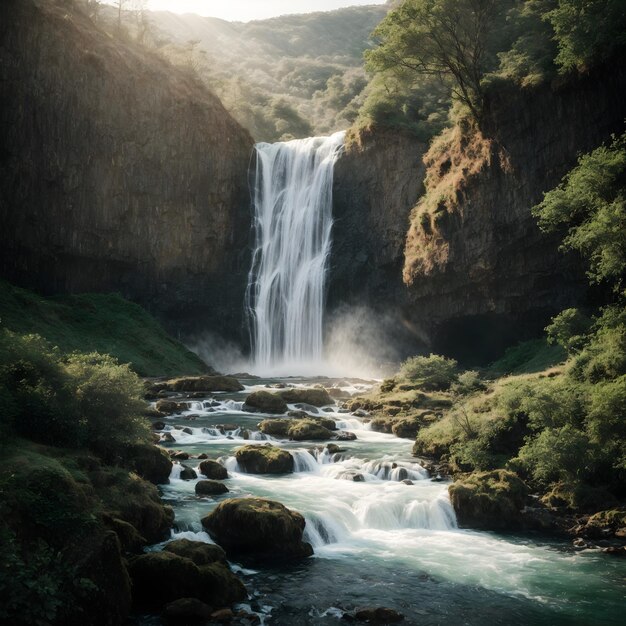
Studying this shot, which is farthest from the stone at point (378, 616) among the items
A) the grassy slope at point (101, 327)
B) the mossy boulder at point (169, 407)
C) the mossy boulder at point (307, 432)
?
the grassy slope at point (101, 327)

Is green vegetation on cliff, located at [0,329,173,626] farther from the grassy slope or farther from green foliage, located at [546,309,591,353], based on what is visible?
the grassy slope

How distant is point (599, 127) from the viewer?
36.2 m

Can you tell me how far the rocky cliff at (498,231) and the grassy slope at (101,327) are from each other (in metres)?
17.5

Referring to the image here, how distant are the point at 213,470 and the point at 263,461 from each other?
1.91 meters

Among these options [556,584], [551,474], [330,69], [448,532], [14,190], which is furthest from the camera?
[330,69]

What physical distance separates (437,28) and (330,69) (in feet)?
408

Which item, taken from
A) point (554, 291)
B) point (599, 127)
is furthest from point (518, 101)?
point (554, 291)

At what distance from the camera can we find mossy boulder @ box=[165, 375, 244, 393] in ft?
124

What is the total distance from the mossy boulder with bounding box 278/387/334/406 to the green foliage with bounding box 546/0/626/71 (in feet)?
76.7

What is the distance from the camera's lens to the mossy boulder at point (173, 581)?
11469 millimetres

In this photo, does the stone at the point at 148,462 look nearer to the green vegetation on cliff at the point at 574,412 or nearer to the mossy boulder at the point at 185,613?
the mossy boulder at the point at 185,613

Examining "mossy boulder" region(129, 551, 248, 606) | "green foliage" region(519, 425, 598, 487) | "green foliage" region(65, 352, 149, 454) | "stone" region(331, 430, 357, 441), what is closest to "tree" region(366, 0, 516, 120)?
"stone" region(331, 430, 357, 441)

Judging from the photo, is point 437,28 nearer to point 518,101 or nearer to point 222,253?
point 518,101

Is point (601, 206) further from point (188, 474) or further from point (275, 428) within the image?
point (188, 474)
